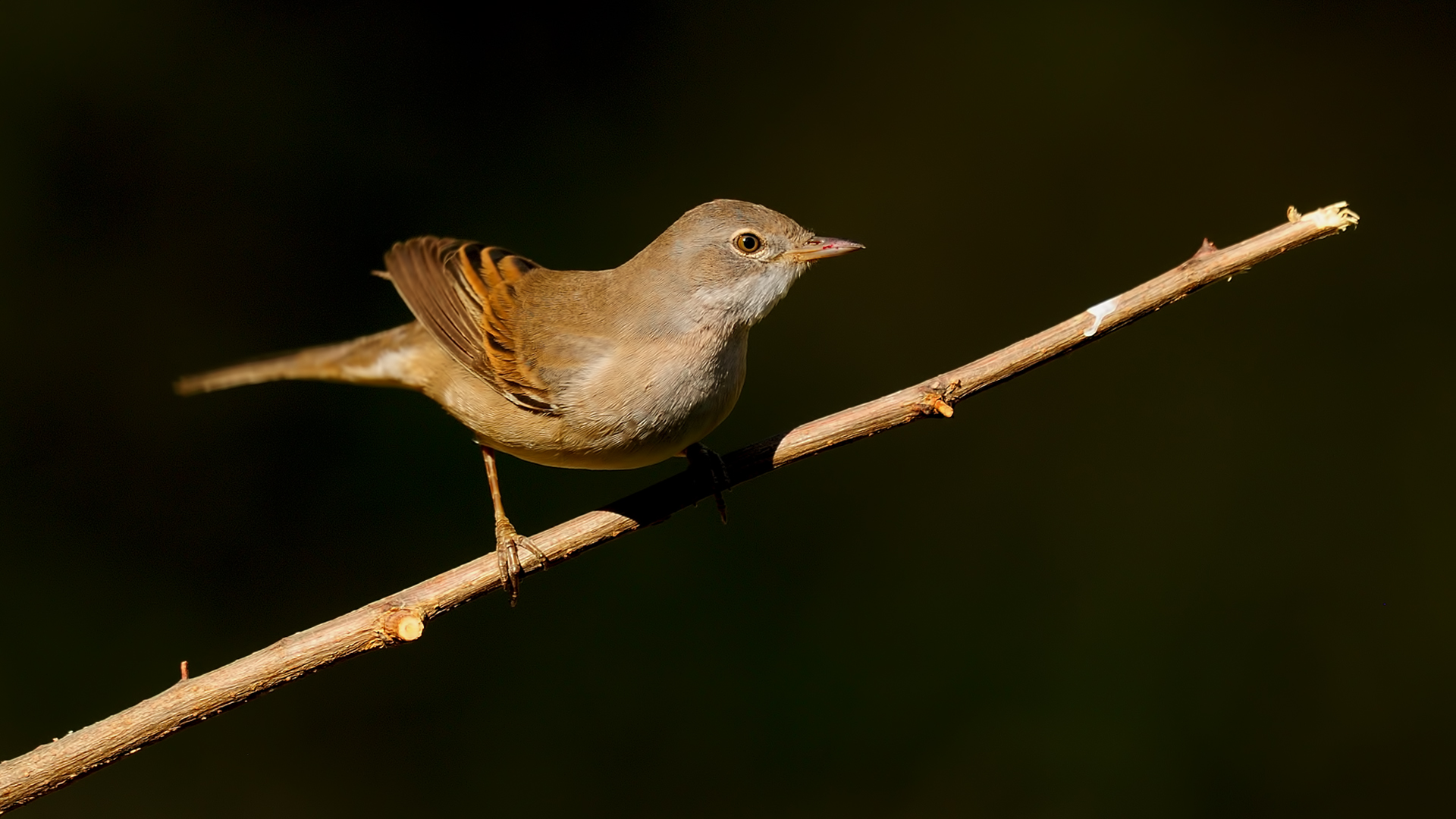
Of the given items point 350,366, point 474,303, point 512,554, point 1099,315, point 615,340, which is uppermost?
point 350,366

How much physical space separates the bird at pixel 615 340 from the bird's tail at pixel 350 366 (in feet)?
0.67

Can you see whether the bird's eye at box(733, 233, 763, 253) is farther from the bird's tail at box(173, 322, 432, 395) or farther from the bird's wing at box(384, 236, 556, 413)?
the bird's tail at box(173, 322, 432, 395)

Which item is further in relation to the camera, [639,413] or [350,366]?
[350,366]

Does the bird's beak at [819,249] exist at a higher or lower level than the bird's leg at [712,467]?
higher

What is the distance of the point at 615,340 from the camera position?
9.21 feet

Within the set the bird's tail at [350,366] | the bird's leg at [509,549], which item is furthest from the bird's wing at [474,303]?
the bird's leg at [509,549]

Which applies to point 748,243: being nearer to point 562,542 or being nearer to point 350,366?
point 562,542

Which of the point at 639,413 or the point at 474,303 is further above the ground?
the point at 474,303

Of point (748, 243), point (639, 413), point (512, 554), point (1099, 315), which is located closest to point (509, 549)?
point (512, 554)

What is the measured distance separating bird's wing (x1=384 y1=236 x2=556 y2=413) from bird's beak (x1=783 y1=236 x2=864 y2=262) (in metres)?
0.74

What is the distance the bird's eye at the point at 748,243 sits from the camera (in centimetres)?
286

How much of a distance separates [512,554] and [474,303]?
2.59 feet

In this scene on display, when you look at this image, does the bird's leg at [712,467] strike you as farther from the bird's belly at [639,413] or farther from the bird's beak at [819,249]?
the bird's beak at [819,249]

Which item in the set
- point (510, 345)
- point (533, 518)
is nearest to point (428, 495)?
point (533, 518)
